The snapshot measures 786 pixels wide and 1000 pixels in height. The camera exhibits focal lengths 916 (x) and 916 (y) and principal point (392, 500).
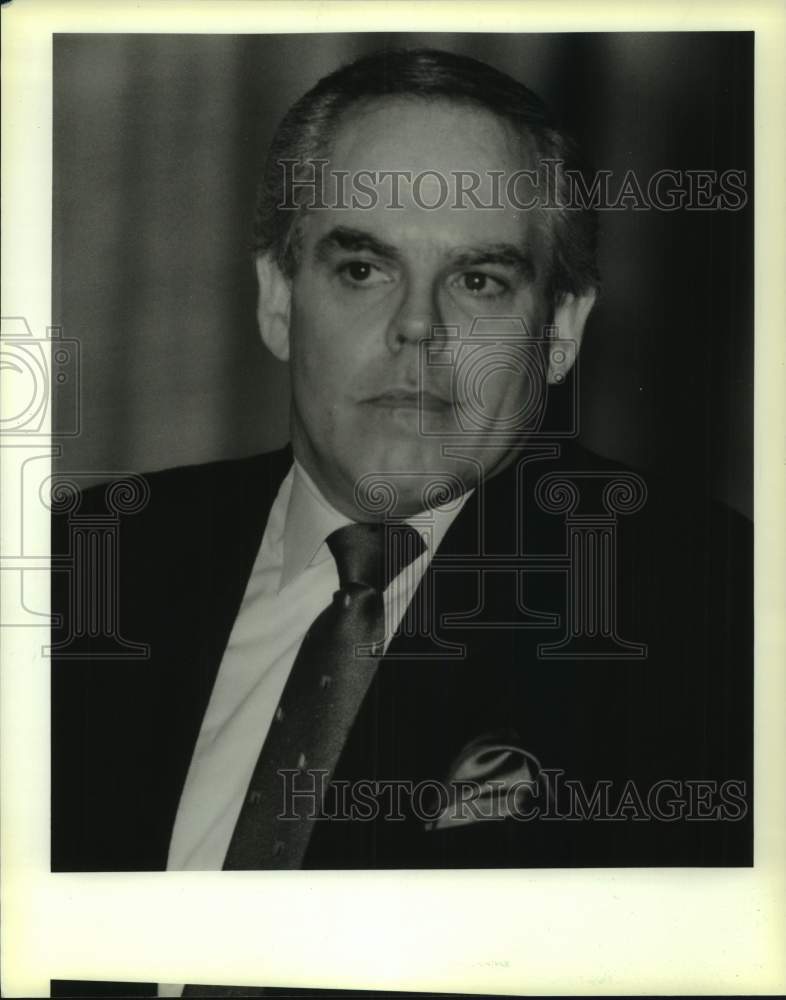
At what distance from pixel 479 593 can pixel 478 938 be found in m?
0.74

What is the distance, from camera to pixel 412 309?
1.90 m

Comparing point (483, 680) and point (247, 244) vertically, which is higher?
point (247, 244)

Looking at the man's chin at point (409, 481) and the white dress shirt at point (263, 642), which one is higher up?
the man's chin at point (409, 481)

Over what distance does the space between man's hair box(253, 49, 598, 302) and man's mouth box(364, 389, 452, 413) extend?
0.33 m

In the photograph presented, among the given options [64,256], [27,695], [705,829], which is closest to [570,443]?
[705,829]

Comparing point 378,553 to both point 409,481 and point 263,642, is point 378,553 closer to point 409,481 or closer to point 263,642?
point 409,481

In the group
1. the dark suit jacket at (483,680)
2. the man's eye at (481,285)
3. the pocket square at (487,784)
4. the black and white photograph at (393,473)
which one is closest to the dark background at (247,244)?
the black and white photograph at (393,473)

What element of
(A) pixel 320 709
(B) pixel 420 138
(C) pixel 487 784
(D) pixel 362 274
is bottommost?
(C) pixel 487 784

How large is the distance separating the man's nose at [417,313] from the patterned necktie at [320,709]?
0.41 meters

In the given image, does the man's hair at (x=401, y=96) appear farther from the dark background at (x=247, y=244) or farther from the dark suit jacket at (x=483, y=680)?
the dark suit jacket at (x=483, y=680)

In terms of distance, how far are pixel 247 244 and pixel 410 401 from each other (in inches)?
19.1

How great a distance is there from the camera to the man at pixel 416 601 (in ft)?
6.35

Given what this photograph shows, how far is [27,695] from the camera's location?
6.51 feet

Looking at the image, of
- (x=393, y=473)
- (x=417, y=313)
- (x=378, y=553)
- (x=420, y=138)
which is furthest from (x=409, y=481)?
(x=420, y=138)
